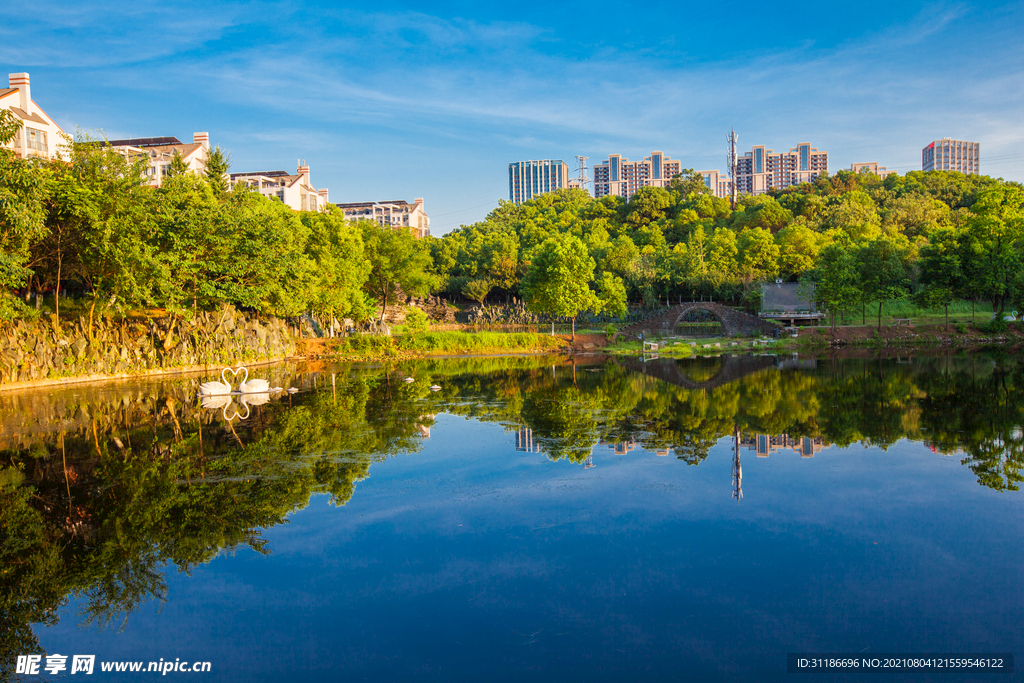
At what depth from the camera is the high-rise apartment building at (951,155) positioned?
190 metres

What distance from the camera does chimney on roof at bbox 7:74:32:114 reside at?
157 feet

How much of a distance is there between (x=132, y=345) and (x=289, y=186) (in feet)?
217

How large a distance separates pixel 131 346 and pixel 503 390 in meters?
16.5

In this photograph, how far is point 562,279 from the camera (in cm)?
4281

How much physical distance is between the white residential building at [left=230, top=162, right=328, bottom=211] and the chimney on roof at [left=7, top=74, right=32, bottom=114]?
3767 centimetres

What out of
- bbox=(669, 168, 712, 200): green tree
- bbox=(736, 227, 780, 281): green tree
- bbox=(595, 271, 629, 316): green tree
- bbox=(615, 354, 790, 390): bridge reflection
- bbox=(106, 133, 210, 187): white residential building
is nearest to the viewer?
bbox=(615, 354, 790, 390): bridge reflection

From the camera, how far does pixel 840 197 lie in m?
82.5

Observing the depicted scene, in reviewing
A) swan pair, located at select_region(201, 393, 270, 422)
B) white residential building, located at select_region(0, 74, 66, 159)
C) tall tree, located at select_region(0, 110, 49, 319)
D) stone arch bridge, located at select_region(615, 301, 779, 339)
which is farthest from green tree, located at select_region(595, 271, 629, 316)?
white residential building, located at select_region(0, 74, 66, 159)

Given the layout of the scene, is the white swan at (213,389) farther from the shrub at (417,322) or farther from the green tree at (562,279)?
the green tree at (562,279)

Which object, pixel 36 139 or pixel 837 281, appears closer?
pixel 837 281

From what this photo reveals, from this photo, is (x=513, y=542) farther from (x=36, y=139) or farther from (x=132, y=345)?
(x=36, y=139)

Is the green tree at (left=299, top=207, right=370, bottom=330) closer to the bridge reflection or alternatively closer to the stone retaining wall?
the stone retaining wall

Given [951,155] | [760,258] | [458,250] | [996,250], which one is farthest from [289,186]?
[951,155]

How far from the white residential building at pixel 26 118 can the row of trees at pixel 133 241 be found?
19947 millimetres
